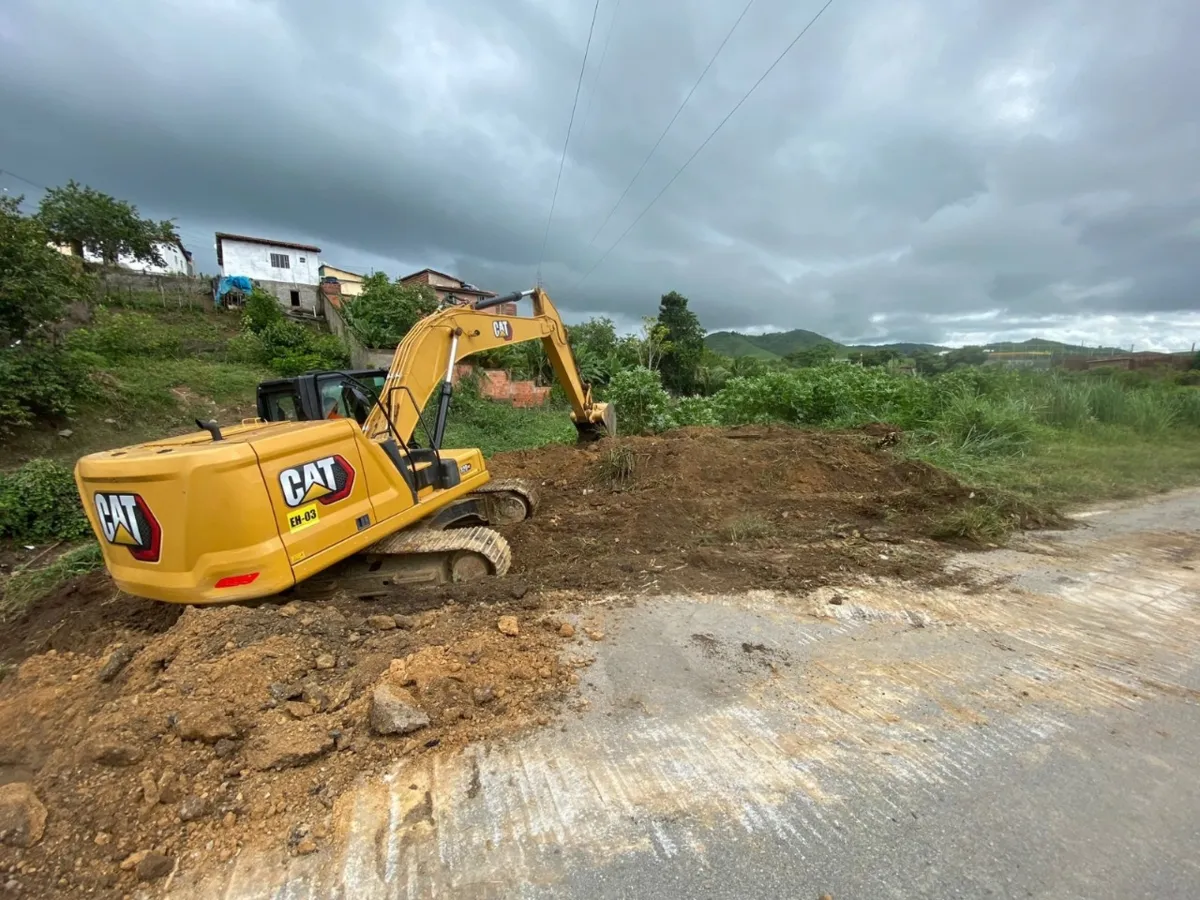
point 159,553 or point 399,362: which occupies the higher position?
point 399,362

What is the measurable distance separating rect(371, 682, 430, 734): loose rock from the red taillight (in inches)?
42.6

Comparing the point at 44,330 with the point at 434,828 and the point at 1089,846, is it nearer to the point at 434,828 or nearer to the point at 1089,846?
the point at 434,828

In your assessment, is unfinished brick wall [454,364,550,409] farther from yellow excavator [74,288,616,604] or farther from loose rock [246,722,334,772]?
loose rock [246,722,334,772]

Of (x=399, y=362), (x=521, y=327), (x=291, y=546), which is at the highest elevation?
(x=521, y=327)

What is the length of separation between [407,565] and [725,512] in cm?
344

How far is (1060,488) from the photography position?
717 centimetres

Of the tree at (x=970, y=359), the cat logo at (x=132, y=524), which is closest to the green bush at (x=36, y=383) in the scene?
the cat logo at (x=132, y=524)

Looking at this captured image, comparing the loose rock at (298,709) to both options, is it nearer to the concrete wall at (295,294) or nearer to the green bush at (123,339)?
the green bush at (123,339)

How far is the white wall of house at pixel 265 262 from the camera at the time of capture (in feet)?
120

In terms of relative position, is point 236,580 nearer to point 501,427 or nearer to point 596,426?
point 596,426

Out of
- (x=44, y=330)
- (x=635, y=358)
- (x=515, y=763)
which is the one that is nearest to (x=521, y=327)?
(x=515, y=763)

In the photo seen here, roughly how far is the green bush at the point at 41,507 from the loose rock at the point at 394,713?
6149 mm

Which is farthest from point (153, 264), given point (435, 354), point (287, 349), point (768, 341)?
point (768, 341)

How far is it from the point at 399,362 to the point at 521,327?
2236 mm
